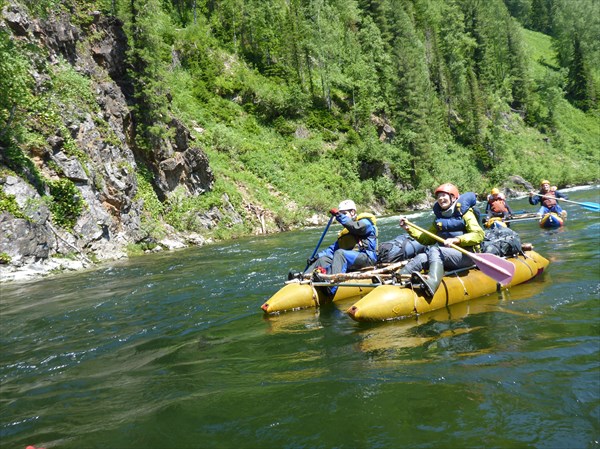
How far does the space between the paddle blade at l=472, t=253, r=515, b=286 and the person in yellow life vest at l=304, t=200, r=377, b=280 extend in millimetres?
1720

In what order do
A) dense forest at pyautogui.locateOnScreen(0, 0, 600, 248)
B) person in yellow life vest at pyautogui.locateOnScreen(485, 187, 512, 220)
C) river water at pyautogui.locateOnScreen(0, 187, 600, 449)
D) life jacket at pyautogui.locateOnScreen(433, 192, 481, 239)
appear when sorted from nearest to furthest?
river water at pyautogui.locateOnScreen(0, 187, 600, 449), life jacket at pyautogui.locateOnScreen(433, 192, 481, 239), person in yellow life vest at pyautogui.locateOnScreen(485, 187, 512, 220), dense forest at pyautogui.locateOnScreen(0, 0, 600, 248)

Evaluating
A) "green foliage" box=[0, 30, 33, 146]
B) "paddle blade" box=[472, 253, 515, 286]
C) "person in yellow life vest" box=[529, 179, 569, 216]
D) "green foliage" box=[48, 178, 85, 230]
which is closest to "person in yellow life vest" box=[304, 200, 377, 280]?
"paddle blade" box=[472, 253, 515, 286]

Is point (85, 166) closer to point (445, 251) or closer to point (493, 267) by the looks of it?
point (445, 251)

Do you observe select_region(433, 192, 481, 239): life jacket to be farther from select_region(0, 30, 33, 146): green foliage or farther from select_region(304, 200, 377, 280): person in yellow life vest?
select_region(0, 30, 33, 146): green foliage

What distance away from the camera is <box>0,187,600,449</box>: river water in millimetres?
2914

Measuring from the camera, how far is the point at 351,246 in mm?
7336

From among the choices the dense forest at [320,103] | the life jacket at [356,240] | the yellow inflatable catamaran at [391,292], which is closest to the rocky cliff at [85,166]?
the dense forest at [320,103]

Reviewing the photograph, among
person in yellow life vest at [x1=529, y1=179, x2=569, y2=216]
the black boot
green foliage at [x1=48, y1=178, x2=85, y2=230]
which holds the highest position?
green foliage at [x1=48, y1=178, x2=85, y2=230]

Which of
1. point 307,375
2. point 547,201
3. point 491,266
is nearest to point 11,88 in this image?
point 307,375

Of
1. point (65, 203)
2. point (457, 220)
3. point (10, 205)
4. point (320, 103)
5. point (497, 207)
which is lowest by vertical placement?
point (497, 207)

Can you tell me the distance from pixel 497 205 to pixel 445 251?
8.10m

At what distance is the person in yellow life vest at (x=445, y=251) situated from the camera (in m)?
5.71

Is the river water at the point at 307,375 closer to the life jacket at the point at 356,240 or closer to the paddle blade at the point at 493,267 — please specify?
the paddle blade at the point at 493,267

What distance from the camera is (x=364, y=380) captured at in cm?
370
